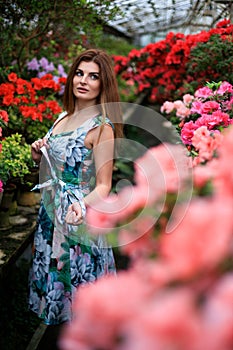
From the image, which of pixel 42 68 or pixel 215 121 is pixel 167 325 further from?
pixel 42 68

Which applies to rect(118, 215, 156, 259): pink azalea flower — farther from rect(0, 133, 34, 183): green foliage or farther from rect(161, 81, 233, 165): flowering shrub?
rect(0, 133, 34, 183): green foliage

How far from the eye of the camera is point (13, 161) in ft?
7.97

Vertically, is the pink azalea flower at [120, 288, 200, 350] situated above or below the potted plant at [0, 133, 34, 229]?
above

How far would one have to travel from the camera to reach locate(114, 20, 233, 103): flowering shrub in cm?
332

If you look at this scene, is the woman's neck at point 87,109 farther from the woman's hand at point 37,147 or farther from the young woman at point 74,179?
→ the woman's hand at point 37,147

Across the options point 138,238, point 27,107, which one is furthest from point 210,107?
point 27,107

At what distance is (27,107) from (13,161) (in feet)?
A: 2.81

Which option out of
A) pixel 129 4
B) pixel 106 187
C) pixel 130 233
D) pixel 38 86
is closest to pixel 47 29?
pixel 38 86

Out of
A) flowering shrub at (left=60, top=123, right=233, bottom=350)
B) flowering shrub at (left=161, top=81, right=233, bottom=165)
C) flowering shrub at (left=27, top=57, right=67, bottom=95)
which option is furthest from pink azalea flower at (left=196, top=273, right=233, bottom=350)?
flowering shrub at (left=27, top=57, right=67, bottom=95)

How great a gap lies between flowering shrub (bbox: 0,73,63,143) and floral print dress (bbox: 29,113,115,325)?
1.17 m

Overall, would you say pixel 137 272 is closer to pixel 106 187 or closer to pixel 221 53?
pixel 106 187

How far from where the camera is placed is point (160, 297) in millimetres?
479

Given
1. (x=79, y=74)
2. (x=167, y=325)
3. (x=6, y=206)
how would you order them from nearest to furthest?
(x=167, y=325) < (x=79, y=74) < (x=6, y=206)

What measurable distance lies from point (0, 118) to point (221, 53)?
1847 mm
